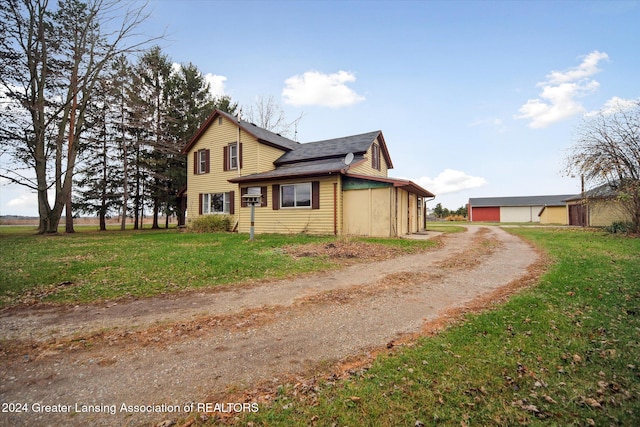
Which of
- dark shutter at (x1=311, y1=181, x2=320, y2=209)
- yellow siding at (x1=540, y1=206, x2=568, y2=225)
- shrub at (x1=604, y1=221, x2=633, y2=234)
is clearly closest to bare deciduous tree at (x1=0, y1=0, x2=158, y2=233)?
dark shutter at (x1=311, y1=181, x2=320, y2=209)

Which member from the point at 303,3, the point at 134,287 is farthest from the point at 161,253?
the point at 303,3

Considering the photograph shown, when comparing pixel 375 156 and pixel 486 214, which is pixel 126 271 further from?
pixel 486 214

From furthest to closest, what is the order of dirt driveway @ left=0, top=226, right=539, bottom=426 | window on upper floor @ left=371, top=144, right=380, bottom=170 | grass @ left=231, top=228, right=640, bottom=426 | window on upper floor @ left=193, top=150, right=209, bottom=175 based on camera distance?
window on upper floor @ left=193, top=150, right=209, bottom=175 → window on upper floor @ left=371, top=144, right=380, bottom=170 → dirt driveway @ left=0, top=226, right=539, bottom=426 → grass @ left=231, top=228, right=640, bottom=426

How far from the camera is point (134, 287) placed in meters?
6.11

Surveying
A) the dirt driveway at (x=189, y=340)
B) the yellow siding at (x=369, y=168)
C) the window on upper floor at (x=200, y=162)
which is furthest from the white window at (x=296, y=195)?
the dirt driveway at (x=189, y=340)

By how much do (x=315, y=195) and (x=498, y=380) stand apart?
43.3 ft

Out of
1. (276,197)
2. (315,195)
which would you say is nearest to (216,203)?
(276,197)

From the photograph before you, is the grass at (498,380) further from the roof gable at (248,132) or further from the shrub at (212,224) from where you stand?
the roof gable at (248,132)

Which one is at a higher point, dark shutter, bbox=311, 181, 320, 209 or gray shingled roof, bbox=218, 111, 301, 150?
gray shingled roof, bbox=218, 111, 301, 150

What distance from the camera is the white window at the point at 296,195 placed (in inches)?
620

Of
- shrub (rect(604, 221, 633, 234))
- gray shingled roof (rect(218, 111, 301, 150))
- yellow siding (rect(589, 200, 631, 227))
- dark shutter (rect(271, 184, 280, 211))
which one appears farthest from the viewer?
yellow siding (rect(589, 200, 631, 227))

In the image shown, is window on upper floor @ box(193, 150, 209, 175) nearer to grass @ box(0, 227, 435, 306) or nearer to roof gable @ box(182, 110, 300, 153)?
roof gable @ box(182, 110, 300, 153)

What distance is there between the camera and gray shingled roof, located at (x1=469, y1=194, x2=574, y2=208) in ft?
148

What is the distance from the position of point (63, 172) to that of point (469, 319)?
81.5 feet
